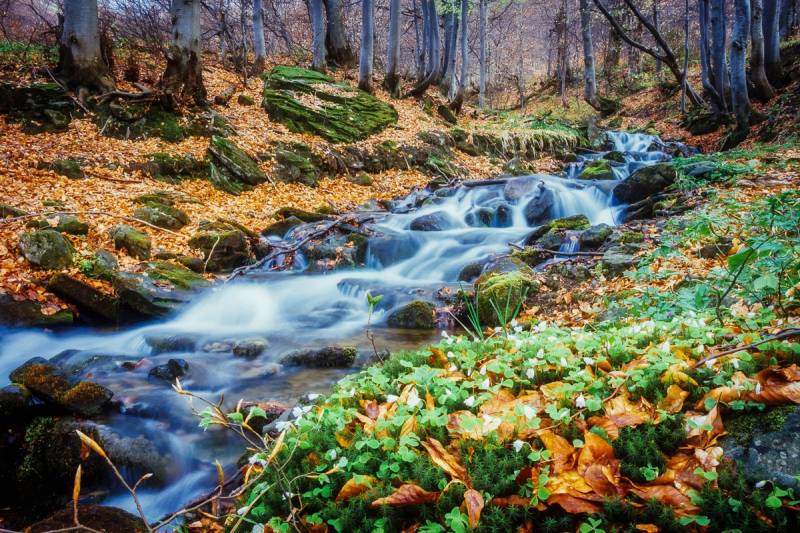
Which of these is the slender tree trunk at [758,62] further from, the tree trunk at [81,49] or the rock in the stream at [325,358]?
the tree trunk at [81,49]

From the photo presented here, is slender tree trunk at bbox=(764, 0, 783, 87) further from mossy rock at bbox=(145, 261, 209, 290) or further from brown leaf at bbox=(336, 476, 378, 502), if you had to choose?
brown leaf at bbox=(336, 476, 378, 502)

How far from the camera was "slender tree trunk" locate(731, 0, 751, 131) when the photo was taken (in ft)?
39.0

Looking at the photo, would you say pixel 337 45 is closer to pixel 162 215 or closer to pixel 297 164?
pixel 297 164

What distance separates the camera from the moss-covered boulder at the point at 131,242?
25.4ft

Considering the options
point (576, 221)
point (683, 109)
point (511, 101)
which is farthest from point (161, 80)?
point (511, 101)

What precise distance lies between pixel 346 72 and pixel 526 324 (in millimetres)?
19233

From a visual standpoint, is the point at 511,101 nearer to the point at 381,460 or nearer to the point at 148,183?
the point at 148,183

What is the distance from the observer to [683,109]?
818 inches

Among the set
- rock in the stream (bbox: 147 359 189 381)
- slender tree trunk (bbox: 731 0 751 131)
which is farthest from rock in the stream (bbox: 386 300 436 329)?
slender tree trunk (bbox: 731 0 751 131)

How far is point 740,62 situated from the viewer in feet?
41.9

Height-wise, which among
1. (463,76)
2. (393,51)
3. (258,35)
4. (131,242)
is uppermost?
(258,35)

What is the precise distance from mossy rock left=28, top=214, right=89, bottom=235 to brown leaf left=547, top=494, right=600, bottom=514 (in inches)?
338

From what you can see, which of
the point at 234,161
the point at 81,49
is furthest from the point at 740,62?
the point at 81,49

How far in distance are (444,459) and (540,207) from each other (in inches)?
440
